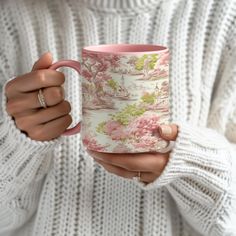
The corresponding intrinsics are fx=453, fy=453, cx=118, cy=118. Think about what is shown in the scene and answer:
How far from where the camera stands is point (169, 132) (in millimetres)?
645

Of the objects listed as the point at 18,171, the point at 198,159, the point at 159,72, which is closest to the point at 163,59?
the point at 159,72

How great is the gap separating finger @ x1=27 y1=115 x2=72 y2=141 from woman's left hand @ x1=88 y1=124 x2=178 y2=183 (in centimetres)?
6

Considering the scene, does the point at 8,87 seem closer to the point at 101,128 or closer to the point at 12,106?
the point at 12,106

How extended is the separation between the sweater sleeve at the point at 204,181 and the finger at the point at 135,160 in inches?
1.2

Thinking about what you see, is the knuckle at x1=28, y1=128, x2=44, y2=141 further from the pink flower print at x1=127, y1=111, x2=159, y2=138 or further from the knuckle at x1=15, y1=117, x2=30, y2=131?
the pink flower print at x1=127, y1=111, x2=159, y2=138

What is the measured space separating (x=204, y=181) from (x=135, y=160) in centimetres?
17

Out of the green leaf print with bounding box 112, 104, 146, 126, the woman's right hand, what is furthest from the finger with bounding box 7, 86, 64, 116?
the green leaf print with bounding box 112, 104, 146, 126

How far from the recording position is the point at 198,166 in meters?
0.76

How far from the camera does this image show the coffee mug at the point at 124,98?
58cm

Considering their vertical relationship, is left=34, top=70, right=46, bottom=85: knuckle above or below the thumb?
below

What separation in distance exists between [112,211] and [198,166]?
0.19m

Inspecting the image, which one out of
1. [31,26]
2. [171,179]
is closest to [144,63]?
[171,179]

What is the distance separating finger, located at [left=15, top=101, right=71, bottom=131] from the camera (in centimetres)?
67

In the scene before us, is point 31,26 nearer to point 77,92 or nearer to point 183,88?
point 77,92
